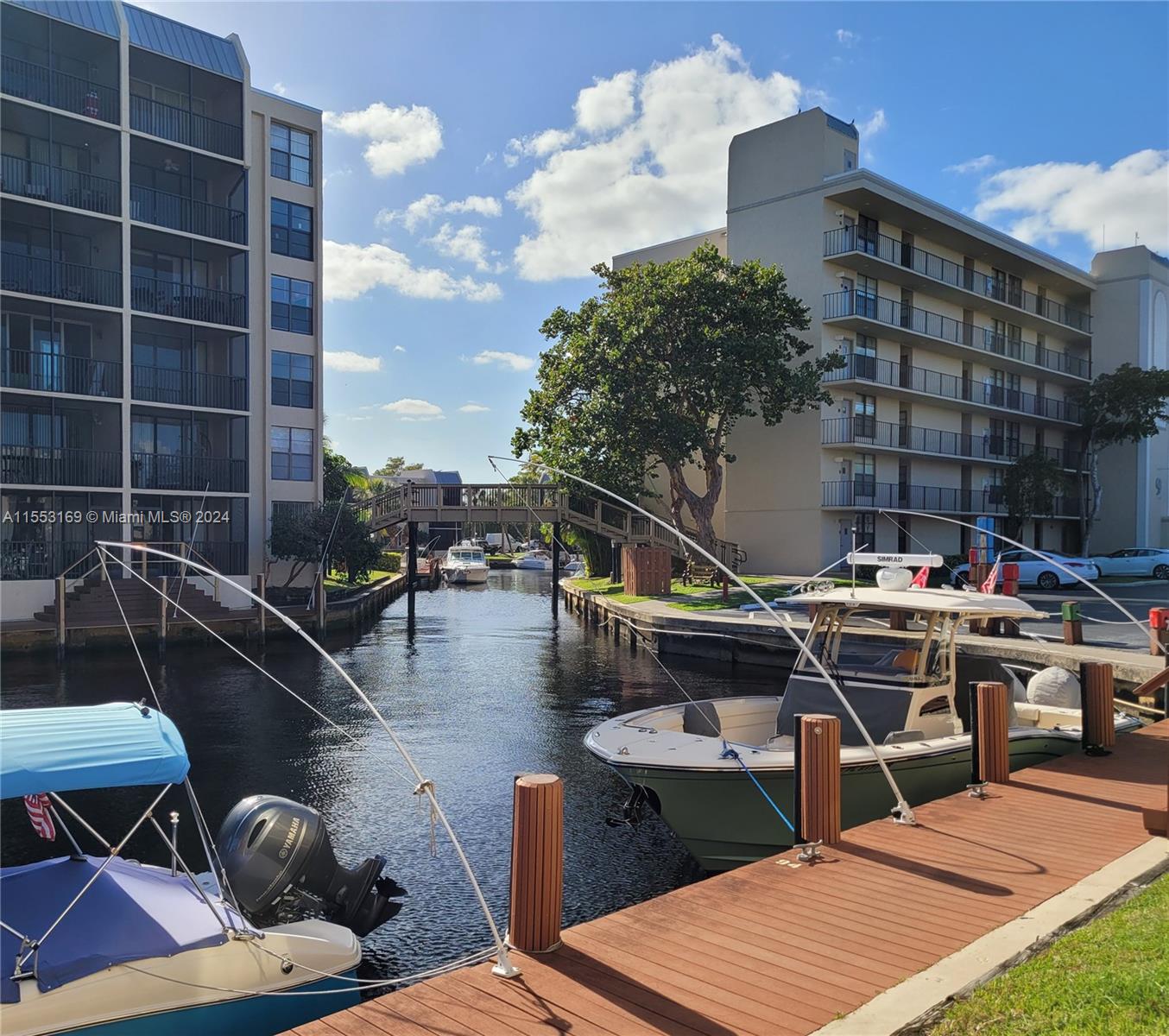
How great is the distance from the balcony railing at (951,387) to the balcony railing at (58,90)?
2926 centimetres

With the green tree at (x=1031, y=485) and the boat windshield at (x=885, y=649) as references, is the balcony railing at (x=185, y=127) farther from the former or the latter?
the green tree at (x=1031, y=485)

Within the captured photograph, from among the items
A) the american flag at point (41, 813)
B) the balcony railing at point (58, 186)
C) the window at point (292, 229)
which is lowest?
the american flag at point (41, 813)

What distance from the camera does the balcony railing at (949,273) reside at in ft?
130

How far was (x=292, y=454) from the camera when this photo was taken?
3769 centimetres

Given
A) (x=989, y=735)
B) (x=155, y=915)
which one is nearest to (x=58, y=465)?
(x=155, y=915)

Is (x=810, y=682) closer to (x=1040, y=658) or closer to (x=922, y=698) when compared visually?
(x=922, y=698)

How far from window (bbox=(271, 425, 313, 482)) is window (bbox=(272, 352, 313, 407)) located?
1.17m

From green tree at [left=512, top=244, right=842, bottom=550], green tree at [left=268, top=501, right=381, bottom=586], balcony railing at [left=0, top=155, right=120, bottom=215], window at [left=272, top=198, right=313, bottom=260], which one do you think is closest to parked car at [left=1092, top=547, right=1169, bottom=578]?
green tree at [left=512, top=244, right=842, bottom=550]

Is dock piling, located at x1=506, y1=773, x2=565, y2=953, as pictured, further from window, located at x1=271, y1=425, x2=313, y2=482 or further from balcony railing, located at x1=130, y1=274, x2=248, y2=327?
window, located at x1=271, y1=425, x2=313, y2=482

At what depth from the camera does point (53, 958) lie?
583cm

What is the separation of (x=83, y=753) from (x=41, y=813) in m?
1.03

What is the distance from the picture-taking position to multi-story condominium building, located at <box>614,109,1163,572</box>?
131 ft

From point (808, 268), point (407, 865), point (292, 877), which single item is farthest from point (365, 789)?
point (808, 268)

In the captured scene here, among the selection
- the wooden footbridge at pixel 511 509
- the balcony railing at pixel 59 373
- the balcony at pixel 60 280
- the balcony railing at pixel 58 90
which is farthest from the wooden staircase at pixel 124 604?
the balcony railing at pixel 58 90
